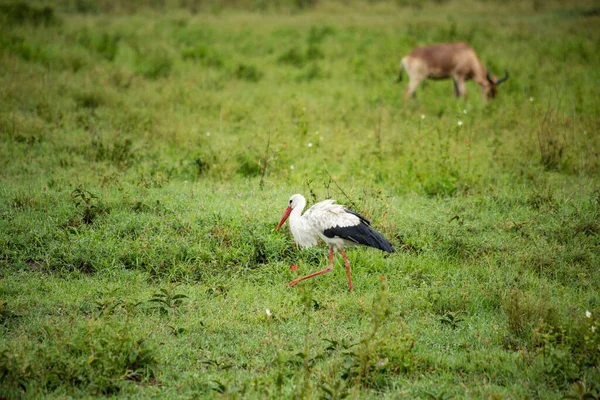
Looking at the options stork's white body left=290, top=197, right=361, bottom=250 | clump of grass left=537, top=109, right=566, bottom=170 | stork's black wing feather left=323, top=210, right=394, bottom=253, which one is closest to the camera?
stork's black wing feather left=323, top=210, right=394, bottom=253

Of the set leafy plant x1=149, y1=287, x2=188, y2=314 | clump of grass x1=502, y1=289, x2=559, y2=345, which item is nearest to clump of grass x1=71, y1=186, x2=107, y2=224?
leafy plant x1=149, y1=287, x2=188, y2=314

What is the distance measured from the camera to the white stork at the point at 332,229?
5.48 meters

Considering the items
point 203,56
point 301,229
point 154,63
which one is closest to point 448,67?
point 203,56

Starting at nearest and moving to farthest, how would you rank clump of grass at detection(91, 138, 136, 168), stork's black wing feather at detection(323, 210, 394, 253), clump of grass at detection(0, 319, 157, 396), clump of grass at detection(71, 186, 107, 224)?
clump of grass at detection(0, 319, 157, 396) < stork's black wing feather at detection(323, 210, 394, 253) < clump of grass at detection(71, 186, 107, 224) < clump of grass at detection(91, 138, 136, 168)

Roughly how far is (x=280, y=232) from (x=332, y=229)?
977 millimetres

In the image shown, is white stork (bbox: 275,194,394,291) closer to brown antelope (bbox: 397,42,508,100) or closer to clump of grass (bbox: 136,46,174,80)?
brown antelope (bbox: 397,42,508,100)

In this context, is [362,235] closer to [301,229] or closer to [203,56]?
[301,229]

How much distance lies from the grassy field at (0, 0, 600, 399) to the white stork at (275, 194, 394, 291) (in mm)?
339

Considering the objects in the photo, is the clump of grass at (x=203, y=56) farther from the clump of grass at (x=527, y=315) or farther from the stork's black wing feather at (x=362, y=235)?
the clump of grass at (x=527, y=315)

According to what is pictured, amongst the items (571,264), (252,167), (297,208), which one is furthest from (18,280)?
(571,264)

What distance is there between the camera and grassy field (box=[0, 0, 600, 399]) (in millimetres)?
4246

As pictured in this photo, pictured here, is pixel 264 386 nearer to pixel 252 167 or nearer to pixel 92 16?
pixel 252 167

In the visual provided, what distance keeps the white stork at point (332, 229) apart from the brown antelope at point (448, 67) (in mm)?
6635

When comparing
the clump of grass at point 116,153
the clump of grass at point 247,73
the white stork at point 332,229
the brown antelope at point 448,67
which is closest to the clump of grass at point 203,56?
the clump of grass at point 247,73
